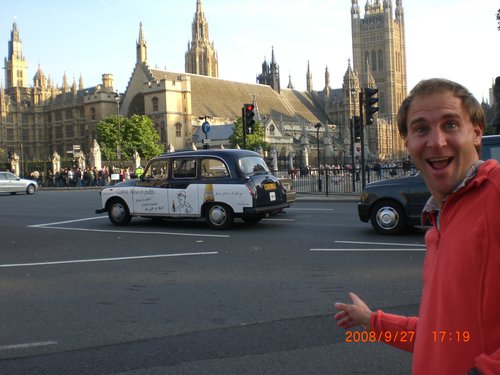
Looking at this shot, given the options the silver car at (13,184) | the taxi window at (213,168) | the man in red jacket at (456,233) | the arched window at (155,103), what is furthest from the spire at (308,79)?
the man in red jacket at (456,233)

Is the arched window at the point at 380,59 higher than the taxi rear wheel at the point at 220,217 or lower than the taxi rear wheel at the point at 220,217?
higher

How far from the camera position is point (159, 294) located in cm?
607

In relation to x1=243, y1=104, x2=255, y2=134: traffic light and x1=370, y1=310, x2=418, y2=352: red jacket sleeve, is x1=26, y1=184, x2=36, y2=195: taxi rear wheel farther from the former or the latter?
x1=370, y1=310, x2=418, y2=352: red jacket sleeve

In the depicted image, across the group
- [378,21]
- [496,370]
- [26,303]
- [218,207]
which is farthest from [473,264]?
[378,21]

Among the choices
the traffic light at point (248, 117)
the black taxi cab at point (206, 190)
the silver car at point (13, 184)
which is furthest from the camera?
the silver car at point (13, 184)

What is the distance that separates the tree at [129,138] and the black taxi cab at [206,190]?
57.7 metres

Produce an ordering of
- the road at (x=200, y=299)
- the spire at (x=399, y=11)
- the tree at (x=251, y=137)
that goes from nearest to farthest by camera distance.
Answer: the road at (x=200, y=299), the tree at (x=251, y=137), the spire at (x=399, y=11)

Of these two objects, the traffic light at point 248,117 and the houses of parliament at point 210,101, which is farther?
the houses of parliament at point 210,101

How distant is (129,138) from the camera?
70.0 metres

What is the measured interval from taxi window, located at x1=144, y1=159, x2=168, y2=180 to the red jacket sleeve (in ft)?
35.9

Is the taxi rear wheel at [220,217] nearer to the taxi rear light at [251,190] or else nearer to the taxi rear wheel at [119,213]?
the taxi rear light at [251,190]

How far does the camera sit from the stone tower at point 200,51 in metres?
98.9

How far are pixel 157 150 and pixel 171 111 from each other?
6.36 metres

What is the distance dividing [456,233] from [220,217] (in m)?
10.5
